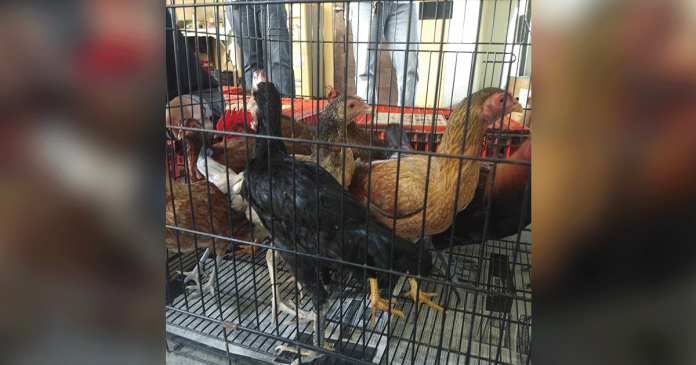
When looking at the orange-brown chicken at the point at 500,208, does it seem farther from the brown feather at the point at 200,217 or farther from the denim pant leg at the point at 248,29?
the denim pant leg at the point at 248,29

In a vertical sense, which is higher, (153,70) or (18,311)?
(153,70)

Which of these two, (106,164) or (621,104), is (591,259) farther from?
(106,164)

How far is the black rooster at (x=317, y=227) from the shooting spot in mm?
Result: 1058

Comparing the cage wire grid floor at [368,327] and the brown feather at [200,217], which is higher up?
the brown feather at [200,217]

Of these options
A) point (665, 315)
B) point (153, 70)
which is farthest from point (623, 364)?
point (153, 70)

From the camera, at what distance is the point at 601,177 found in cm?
14

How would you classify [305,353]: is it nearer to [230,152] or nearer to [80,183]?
[230,152]

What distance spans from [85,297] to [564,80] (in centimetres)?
24

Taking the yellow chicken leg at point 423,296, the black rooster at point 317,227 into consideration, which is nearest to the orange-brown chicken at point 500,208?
the yellow chicken leg at point 423,296

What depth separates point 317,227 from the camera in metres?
1.02

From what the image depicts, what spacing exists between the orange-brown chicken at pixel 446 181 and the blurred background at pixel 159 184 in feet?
3.74

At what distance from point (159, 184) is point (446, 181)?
46.8 inches

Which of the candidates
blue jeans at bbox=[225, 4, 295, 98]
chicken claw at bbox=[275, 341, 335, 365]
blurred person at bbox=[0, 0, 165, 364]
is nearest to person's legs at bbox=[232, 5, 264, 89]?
blue jeans at bbox=[225, 4, 295, 98]

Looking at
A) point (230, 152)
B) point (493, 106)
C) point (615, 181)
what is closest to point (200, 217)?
point (230, 152)
